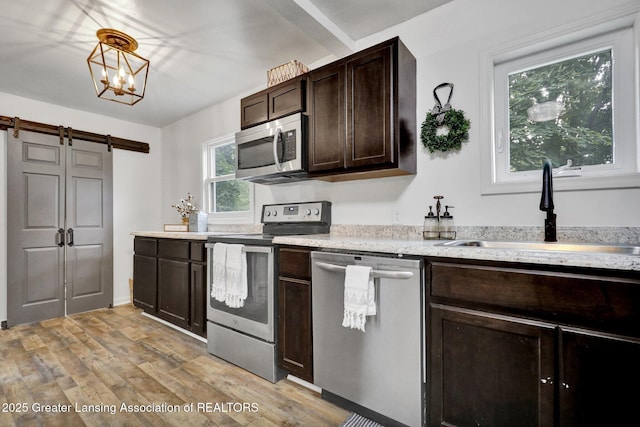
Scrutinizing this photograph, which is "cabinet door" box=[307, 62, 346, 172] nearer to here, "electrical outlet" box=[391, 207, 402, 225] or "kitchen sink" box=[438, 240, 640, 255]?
"electrical outlet" box=[391, 207, 402, 225]

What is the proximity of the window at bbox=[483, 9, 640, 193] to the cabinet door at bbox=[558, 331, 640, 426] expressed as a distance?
0.91m

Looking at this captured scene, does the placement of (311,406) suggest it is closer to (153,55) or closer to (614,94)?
(614,94)

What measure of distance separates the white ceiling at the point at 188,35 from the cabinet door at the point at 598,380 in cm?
208

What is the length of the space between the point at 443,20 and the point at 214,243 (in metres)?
2.30

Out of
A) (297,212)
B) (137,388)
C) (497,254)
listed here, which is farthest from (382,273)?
(137,388)

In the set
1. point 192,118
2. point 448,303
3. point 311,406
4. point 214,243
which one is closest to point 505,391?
point 448,303

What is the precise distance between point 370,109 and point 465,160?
688 mm

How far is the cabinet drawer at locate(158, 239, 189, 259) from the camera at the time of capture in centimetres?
283

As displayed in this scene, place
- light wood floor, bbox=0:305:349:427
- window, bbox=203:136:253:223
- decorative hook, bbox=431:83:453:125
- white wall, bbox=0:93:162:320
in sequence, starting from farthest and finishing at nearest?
white wall, bbox=0:93:162:320 < window, bbox=203:136:253:223 < decorative hook, bbox=431:83:453:125 < light wood floor, bbox=0:305:349:427

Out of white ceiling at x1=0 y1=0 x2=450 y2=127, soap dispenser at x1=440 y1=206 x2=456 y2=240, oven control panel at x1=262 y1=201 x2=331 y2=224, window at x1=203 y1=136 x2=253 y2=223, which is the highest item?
white ceiling at x1=0 y1=0 x2=450 y2=127

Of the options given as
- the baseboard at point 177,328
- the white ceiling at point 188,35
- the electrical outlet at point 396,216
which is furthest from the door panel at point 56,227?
the electrical outlet at point 396,216

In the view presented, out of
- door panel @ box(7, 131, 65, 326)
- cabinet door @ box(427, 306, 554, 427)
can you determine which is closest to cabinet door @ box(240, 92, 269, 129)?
cabinet door @ box(427, 306, 554, 427)

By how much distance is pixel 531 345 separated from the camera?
44.8 inches

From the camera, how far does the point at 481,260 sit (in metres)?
1.25
